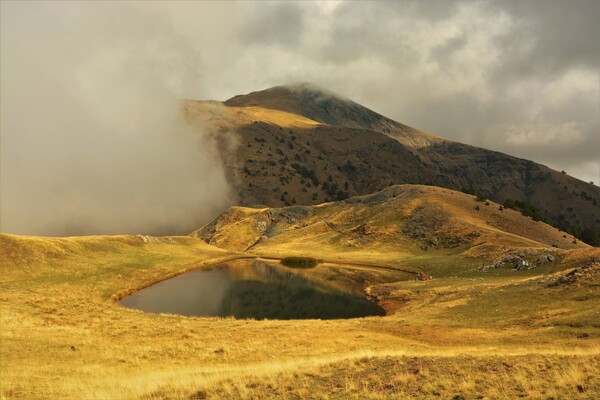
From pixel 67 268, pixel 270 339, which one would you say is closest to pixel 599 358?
pixel 270 339

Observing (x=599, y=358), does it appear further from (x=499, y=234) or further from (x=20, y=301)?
(x=499, y=234)

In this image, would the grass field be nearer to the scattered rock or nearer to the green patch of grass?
the scattered rock

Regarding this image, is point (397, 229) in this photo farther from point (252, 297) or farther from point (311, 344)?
point (311, 344)

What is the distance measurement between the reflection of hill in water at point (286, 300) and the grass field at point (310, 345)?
6427mm

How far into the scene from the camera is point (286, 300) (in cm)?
6688

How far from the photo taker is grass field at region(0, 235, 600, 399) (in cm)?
1908

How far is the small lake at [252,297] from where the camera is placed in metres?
57.2

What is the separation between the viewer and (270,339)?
3584 centimetres

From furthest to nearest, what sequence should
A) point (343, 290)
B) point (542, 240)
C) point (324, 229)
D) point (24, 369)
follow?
point (324, 229) < point (542, 240) < point (343, 290) < point (24, 369)

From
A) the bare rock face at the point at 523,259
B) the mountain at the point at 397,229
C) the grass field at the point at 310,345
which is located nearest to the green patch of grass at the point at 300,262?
the mountain at the point at 397,229

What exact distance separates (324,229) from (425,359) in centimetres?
11826

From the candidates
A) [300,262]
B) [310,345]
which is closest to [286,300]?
[310,345]

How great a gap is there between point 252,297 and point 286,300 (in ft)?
19.9

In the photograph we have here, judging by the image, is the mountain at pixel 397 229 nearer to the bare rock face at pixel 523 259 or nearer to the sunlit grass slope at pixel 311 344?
the bare rock face at pixel 523 259
